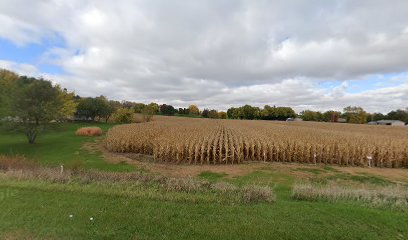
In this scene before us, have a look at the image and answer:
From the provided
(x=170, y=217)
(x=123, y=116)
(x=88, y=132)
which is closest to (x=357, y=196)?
(x=170, y=217)

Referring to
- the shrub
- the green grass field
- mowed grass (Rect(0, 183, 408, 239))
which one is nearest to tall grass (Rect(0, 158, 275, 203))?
the green grass field

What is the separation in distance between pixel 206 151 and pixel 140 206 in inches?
436

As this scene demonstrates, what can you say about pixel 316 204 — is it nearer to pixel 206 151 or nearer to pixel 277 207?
pixel 277 207

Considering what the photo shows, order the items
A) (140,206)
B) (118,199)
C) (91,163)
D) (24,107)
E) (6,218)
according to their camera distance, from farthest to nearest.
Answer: (24,107) < (91,163) < (118,199) < (140,206) < (6,218)

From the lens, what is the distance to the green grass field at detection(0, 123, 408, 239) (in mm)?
5164

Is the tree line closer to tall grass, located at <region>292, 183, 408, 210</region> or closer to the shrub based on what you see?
the shrub

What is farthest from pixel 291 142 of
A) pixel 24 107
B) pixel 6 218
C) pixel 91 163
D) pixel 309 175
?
pixel 24 107

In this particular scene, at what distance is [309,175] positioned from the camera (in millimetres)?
13898


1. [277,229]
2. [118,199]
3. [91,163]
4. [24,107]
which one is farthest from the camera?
[24,107]

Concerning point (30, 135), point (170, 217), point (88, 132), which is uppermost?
point (170, 217)

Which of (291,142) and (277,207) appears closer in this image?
(277,207)

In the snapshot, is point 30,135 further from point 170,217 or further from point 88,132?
point 170,217

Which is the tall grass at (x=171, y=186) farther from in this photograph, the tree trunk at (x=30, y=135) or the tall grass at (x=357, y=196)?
the tree trunk at (x=30, y=135)

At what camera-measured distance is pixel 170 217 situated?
5848mm
